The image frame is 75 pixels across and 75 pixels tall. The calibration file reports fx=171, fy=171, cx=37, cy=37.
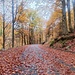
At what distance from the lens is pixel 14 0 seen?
25.8 metres

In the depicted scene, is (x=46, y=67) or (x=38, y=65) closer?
(x=46, y=67)

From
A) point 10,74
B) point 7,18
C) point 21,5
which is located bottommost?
point 10,74

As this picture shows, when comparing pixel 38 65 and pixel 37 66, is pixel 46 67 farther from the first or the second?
pixel 38 65

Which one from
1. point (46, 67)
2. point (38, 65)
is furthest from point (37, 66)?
point (46, 67)

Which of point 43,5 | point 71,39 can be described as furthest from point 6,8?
point 71,39

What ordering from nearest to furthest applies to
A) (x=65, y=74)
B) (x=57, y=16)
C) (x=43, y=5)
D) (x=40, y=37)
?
(x=65, y=74), (x=43, y=5), (x=57, y=16), (x=40, y=37)

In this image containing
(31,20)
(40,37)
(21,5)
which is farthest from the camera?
(40,37)

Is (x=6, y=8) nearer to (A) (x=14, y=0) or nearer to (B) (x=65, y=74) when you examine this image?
(A) (x=14, y=0)

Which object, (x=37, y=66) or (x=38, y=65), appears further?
(x=38, y=65)

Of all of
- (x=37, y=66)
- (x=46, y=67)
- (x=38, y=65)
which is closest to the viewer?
(x=46, y=67)

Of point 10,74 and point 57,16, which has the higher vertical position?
point 57,16

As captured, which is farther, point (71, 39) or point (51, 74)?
point (71, 39)

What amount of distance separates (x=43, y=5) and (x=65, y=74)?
1785 cm

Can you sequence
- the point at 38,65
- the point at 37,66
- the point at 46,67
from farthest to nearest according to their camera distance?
the point at 38,65 → the point at 37,66 → the point at 46,67
